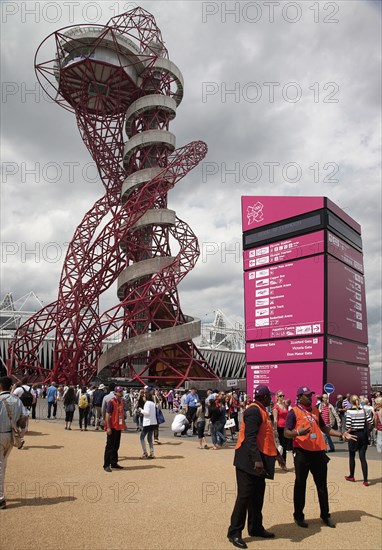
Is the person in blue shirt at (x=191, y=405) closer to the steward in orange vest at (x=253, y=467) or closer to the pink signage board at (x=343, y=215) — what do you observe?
the pink signage board at (x=343, y=215)

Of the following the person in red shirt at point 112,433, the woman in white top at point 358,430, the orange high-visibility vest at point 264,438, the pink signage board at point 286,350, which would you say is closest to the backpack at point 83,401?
the pink signage board at point 286,350

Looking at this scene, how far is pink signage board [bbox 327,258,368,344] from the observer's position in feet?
59.7

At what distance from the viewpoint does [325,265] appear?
704 inches

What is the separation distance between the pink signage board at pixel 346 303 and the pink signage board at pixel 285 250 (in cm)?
92

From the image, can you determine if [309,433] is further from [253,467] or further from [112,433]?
[112,433]

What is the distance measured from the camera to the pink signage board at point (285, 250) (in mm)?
18188

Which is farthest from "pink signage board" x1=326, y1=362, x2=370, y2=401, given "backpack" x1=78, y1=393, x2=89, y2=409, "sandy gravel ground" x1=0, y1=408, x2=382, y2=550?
"backpack" x1=78, y1=393, x2=89, y2=409

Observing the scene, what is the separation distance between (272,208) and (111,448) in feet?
42.7

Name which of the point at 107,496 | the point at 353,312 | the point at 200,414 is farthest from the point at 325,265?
the point at 107,496

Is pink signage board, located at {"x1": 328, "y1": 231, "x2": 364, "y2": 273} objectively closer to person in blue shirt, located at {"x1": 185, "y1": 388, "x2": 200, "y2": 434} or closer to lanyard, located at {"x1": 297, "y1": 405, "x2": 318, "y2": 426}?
person in blue shirt, located at {"x1": 185, "y1": 388, "x2": 200, "y2": 434}

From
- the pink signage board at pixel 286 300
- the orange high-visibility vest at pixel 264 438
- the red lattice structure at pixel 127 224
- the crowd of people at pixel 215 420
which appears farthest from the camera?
the red lattice structure at pixel 127 224

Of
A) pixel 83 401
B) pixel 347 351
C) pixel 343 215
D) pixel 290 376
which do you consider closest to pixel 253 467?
pixel 83 401

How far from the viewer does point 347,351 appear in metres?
19.4

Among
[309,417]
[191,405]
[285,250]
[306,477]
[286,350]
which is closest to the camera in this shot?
[306,477]
